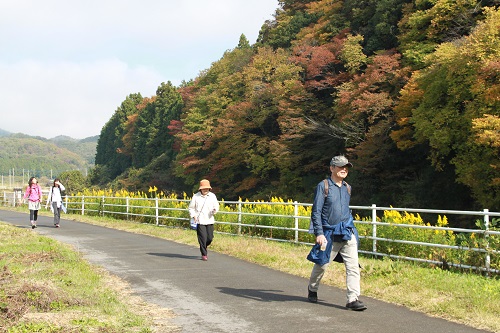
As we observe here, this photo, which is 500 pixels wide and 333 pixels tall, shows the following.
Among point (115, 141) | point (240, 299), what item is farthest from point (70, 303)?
point (115, 141)

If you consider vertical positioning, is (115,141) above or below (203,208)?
above

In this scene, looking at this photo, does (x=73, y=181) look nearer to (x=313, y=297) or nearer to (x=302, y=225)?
(x=302, y=225)

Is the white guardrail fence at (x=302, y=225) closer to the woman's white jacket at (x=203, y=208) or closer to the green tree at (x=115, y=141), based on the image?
the woman's white jacket at (x=203, y=208)

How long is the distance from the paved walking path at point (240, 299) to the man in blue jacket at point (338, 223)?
496 mm

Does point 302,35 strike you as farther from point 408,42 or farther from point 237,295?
point 237,295

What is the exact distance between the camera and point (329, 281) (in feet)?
32.7

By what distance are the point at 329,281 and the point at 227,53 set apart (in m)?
59.1

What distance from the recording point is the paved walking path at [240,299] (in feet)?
22.4

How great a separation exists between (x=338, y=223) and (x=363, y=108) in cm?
2850

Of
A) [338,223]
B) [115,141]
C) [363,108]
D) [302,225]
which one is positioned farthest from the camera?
[115,141]

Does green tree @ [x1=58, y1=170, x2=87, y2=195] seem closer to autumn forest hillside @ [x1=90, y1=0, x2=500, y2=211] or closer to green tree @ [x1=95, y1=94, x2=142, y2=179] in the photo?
green tree @ [x1=95, y1=94, x2=142, y2=179]

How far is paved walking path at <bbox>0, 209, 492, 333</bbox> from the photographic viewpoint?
6820 mm

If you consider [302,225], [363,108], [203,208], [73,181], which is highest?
[363,108]

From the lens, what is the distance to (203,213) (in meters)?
13.1
